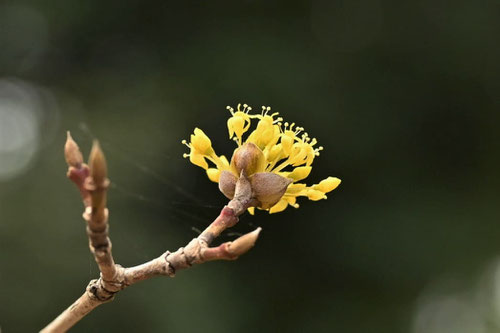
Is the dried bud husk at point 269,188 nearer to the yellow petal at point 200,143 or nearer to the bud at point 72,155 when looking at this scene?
the yellow petal at point 200,143

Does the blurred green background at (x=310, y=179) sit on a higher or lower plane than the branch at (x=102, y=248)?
higher

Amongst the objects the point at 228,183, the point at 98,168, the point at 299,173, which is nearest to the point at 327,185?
the point at 299,173

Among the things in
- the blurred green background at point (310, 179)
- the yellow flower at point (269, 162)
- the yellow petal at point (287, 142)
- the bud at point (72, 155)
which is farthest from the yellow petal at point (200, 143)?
the blurred green background at point (310, 179)

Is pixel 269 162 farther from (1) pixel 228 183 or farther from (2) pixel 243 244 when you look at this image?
(2) pixel 243 244

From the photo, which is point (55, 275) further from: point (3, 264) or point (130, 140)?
point (130, 140)

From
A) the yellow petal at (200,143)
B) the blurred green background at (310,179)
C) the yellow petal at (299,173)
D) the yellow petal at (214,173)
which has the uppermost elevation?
the blurred green background at (310,179)

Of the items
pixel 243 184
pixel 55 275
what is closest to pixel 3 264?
pixel 55 275

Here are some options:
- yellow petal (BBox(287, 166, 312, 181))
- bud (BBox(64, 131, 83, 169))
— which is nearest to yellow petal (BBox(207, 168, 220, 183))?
yellow petal (BBox(287, 166, 312, 181))
